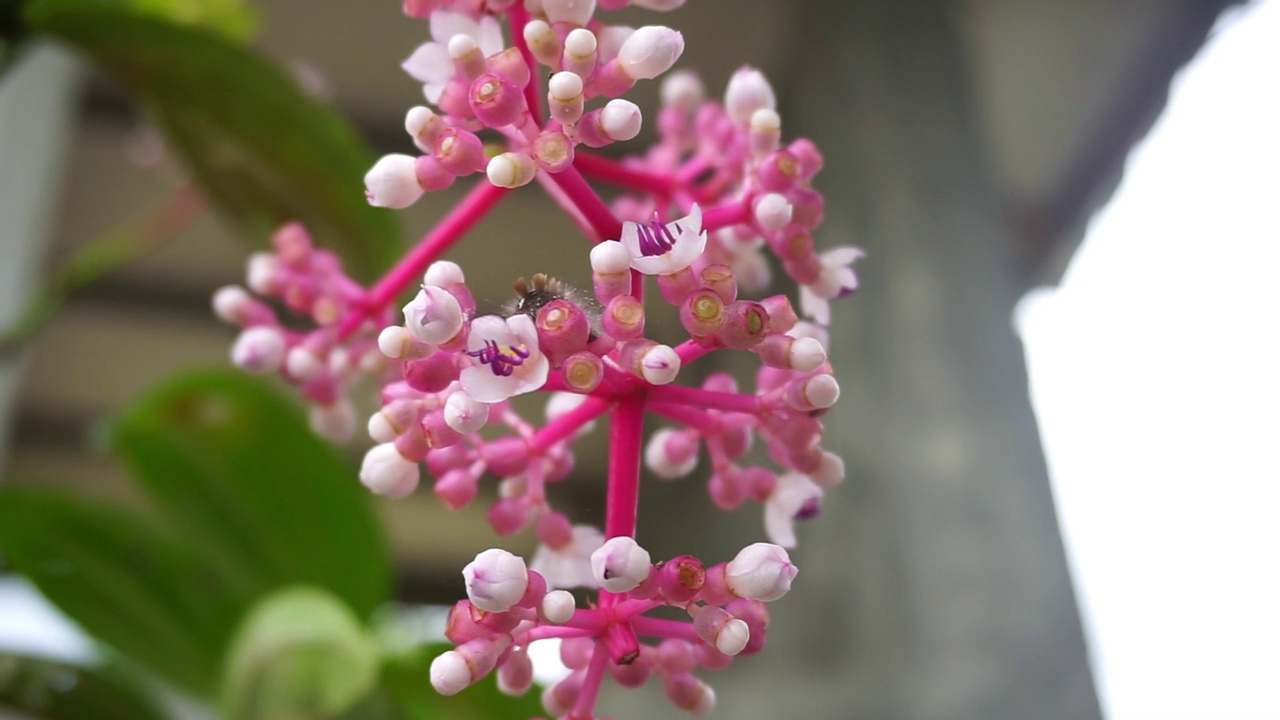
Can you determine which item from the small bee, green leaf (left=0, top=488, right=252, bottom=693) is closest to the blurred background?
the small bee

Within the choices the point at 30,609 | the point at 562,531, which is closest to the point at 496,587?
the point at 562,531

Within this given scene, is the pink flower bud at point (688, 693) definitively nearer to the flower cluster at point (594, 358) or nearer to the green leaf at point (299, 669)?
the flower cluster at point (594, 358)

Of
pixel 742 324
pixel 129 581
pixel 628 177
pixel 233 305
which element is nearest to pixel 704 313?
pixel 742 324

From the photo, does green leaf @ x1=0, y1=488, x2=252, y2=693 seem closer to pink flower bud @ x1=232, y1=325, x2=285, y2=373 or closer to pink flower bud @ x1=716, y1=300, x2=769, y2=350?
pink flower bud @ x1=232, y1=325, x2=285, y2=373

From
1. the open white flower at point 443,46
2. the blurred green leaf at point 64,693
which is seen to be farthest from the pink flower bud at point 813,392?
the blurred green leaf at point 64,693

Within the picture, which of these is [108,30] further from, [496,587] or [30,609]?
[30,609]
